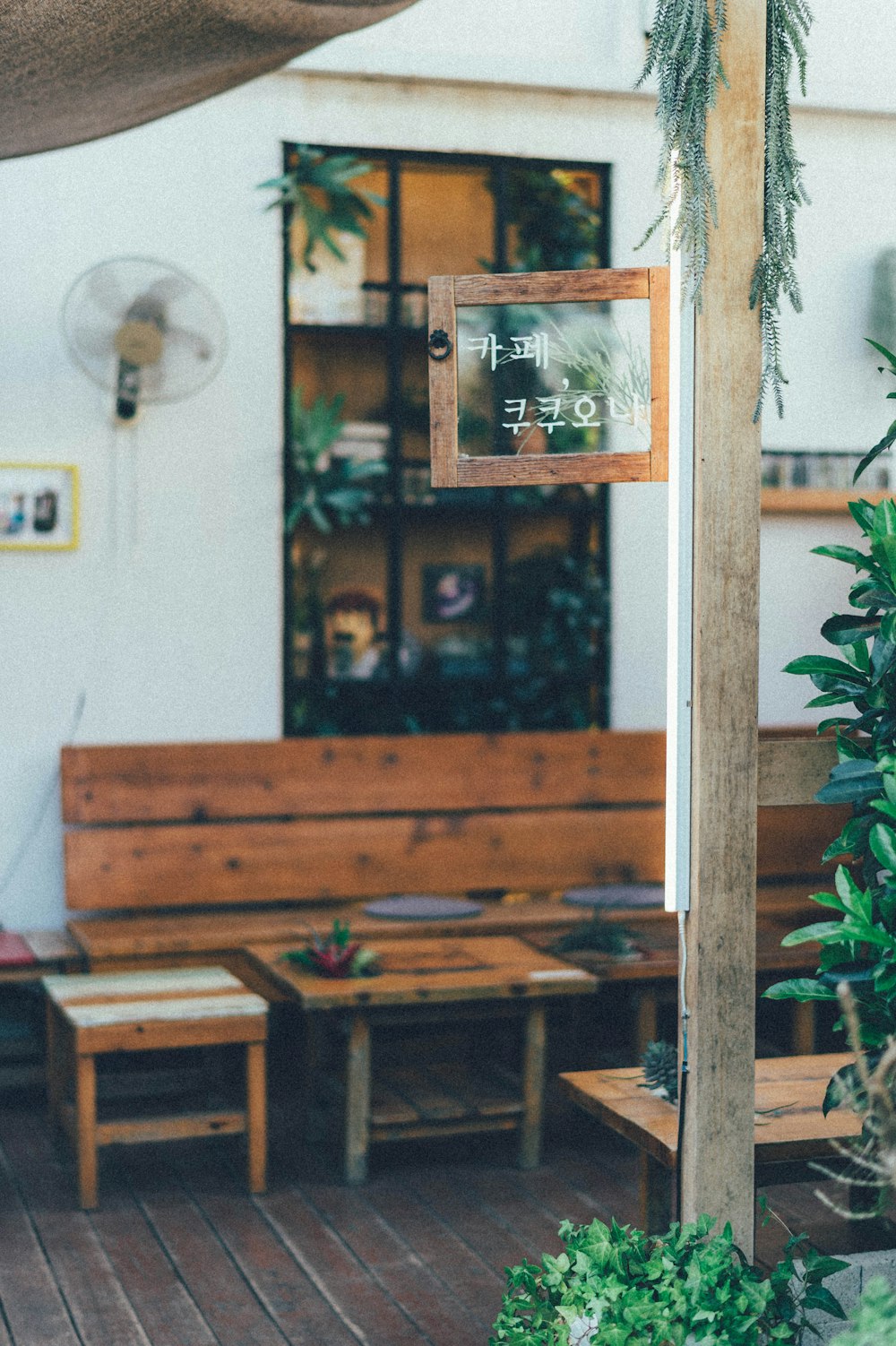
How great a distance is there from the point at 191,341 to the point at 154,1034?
7.85ft

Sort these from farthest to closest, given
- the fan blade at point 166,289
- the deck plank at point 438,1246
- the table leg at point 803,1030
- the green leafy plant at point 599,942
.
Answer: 1. the fan blade at point 166,289
2. the table leg at point 803,1030
3. the green leafy plant at point 599,942
4. the deck plank at point 438,1246

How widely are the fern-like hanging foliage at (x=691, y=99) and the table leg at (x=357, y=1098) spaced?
99.3 inches

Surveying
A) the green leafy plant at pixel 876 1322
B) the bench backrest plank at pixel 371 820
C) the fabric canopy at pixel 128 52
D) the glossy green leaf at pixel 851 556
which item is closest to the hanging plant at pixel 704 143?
Answer: the glossy green leaf at pixel 851 556

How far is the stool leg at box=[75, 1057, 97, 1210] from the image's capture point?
4348mm

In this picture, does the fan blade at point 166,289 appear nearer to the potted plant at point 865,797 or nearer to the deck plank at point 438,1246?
the deck plank at point 438,1246

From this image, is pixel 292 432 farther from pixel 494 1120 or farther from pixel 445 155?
pixel 494 1120

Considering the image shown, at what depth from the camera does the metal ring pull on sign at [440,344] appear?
9.14 ft

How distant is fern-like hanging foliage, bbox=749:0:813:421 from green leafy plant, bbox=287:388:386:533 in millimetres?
3154

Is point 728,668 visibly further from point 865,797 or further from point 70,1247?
point 70,1247

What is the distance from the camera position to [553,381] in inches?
111

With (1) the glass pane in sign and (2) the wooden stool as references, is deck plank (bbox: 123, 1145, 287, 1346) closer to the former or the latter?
(2) the wooden stool

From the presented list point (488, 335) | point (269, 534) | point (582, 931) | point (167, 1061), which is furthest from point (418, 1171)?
point (488, 335)

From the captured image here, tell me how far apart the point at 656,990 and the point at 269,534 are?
2089mm

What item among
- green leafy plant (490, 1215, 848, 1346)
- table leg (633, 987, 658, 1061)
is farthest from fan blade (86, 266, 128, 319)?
green leafy plant (490, 1215, 848, 1346)
